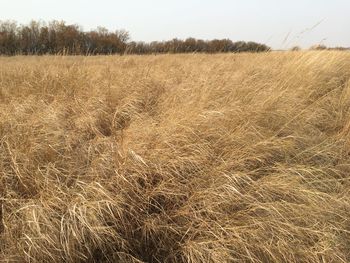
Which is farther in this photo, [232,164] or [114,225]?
[232,164]

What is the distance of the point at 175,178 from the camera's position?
8.99 ft

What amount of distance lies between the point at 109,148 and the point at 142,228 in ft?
2.67

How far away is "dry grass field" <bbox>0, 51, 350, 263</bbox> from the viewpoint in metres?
2.33

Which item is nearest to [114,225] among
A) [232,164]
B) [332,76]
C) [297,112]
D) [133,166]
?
[133,166]

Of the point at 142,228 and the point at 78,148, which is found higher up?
the point at 78,148

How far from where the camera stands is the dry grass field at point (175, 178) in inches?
91.8

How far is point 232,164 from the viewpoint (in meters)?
2.86

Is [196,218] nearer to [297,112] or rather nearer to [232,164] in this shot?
[232,164]

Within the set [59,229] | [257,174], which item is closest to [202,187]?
[257,174]

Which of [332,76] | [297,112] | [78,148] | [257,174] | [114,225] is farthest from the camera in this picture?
[332,76]

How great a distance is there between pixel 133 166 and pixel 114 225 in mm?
468

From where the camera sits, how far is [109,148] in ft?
10.1

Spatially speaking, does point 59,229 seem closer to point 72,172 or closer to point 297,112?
point 72,172

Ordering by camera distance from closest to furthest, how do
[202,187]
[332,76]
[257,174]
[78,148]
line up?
[202,187]
[257,174]
[78,148]
[332,76]
